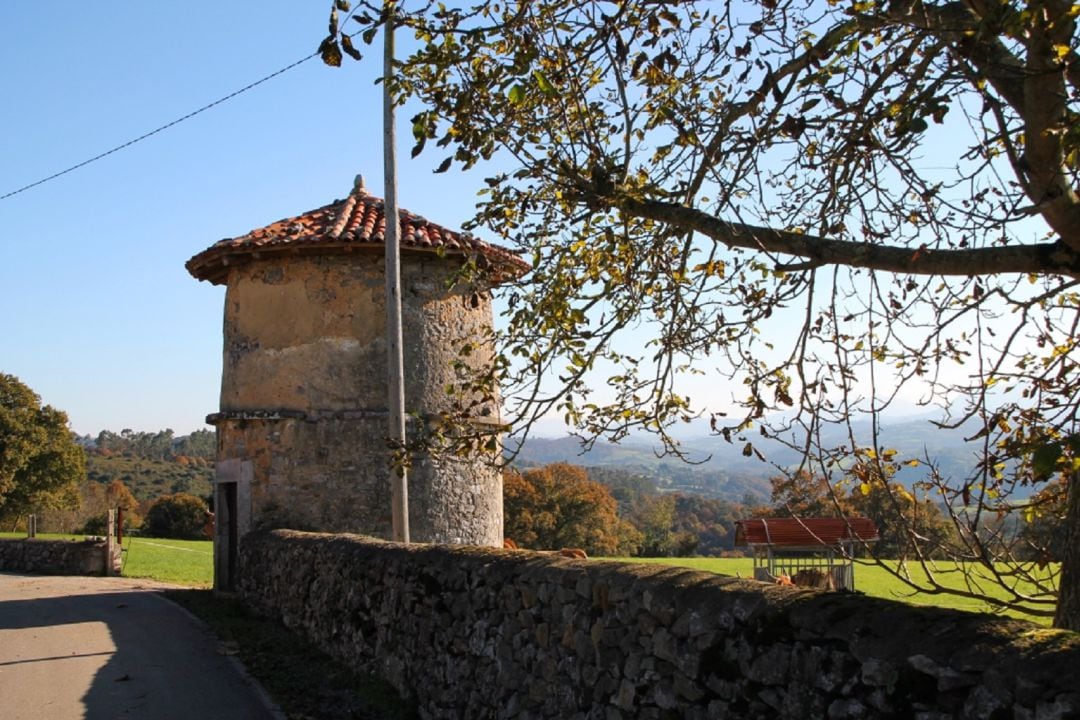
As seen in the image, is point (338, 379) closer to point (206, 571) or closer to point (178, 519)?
point (206, 571)

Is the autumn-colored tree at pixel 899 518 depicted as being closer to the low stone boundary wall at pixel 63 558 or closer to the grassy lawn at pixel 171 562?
the grassy lawn at pixel 171 562

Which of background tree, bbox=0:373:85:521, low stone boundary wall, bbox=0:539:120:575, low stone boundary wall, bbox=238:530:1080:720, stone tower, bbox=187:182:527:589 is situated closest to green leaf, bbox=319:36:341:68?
low stone boundary wall, bbox=238:530:1080:720

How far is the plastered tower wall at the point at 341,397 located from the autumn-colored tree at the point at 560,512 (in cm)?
2953

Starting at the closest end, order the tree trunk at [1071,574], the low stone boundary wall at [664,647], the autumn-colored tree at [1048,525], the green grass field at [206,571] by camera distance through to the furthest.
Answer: the low stone boundary wall at [664,647], the tree trunk at [1071,574], the autumn-colored tree at [1048,525], the green grass field at [206,571]

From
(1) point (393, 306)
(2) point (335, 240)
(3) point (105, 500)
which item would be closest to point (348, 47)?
(1) point (393, 306)

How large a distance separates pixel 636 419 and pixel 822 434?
58.1 inches

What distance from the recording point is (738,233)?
19.2 ft

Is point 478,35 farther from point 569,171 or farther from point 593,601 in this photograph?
point 593,601

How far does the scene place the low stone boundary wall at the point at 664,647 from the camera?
136 inches

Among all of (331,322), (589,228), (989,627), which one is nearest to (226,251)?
(331,322)

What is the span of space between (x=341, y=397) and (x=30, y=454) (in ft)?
123

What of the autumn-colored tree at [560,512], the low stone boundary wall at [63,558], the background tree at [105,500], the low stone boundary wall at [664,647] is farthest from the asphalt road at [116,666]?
the background tree at [105,500]

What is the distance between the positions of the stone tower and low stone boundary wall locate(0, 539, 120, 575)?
10935mm

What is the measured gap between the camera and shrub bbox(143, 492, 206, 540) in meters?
52.1
